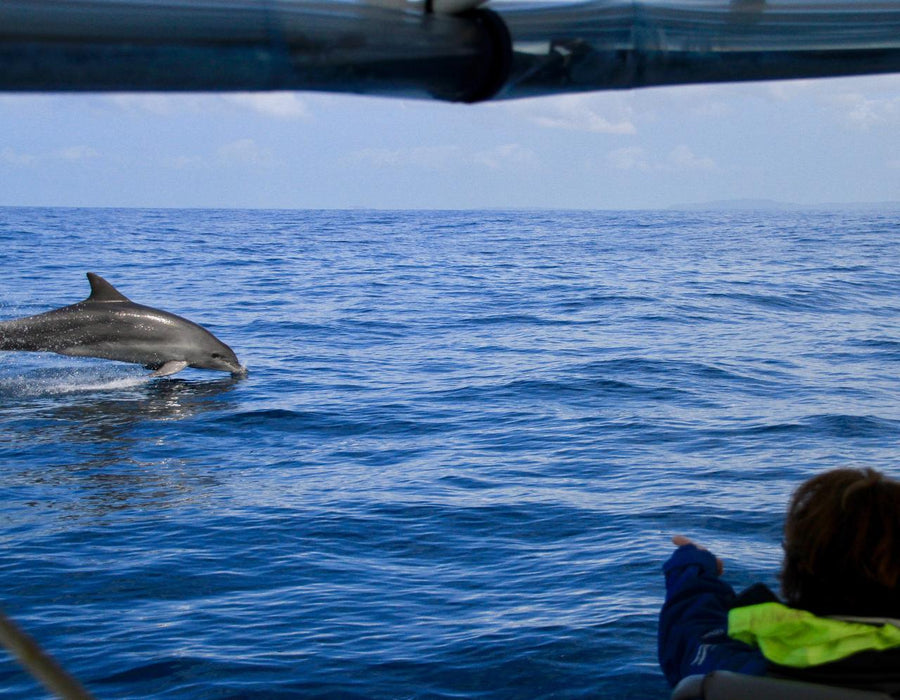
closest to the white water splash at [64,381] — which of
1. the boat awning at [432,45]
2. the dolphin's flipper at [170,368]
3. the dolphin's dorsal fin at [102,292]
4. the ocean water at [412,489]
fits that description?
the ocean water at [412,489]

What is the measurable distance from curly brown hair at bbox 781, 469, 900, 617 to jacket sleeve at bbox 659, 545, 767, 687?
0.74ft

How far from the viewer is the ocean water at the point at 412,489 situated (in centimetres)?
566

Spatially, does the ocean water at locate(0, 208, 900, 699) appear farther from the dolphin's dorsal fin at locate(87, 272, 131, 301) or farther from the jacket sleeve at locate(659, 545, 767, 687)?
the jacket sleeve at locate(659, 545, 767, 687)

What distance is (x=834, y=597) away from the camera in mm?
2256

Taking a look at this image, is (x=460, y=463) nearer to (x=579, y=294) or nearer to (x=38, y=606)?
(x=38, y=606)

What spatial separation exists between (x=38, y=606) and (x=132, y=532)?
130 centimetres

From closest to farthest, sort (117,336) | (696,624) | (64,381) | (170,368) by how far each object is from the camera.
→ (696,624), (170,368), (117,336), (64,381)

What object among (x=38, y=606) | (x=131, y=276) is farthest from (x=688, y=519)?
(x=131, y=276)

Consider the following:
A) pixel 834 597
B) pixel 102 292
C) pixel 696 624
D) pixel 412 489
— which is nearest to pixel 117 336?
pixel 102 292

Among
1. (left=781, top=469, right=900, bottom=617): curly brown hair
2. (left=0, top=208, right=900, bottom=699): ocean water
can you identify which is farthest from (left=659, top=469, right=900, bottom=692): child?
(left=0, top=208, right=900, bottom=699): ocean water

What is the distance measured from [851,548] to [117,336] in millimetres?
12474

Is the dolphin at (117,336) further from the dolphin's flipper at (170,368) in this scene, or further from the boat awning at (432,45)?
the boat awning at (432,45)

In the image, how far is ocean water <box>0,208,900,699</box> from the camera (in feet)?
18.6

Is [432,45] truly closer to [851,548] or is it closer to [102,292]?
[851,548]
